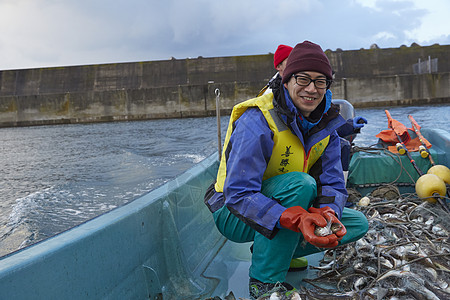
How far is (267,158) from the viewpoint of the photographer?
6.22 feet

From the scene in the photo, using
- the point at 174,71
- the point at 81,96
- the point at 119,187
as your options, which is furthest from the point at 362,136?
the point at 174,71

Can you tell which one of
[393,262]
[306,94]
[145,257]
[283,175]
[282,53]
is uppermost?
[282,53]

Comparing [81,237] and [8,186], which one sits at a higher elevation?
[81,237]

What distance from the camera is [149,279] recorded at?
6.61 ft

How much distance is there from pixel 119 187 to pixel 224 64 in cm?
2122

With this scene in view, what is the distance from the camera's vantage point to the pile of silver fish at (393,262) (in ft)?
5.74

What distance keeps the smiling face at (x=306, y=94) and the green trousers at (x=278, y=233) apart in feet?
1.04

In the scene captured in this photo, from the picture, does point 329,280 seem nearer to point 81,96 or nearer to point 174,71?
point 81,96

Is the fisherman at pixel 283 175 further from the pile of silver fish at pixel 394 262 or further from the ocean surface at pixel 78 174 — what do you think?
the ocean surface at pixel 78 174

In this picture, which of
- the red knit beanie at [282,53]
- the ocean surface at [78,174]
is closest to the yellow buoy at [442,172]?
the red knit beanie at [282,53]

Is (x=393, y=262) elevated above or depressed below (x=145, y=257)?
below

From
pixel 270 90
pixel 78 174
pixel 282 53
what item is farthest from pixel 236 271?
pixel 78 174

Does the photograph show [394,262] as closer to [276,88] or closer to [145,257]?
[276,88]

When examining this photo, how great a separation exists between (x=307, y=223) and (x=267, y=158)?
392 mm
